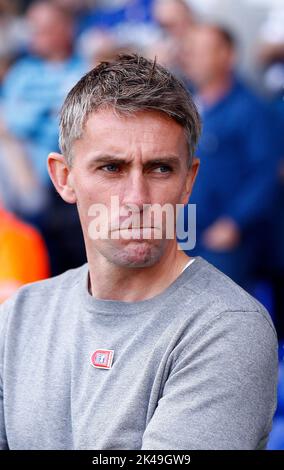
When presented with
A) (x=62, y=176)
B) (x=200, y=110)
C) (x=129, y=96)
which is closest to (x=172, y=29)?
(x=200, y=110)

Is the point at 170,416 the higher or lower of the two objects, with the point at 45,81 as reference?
lower

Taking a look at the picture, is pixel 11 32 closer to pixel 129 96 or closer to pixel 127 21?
pixel 127 21

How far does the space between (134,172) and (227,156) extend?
2.46m

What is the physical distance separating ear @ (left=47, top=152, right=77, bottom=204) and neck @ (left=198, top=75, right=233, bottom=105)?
2320mm

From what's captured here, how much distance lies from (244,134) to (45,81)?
101 centimetres

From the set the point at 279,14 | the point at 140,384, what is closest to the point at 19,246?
the point at 279,14

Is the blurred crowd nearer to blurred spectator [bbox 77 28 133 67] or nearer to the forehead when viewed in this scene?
blurred spectator [bbox 77 28 133 67]

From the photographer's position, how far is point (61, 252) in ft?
13.5

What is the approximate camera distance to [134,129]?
153 cm

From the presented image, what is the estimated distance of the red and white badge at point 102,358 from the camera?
157 cm

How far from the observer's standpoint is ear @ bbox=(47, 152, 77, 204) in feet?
5.64

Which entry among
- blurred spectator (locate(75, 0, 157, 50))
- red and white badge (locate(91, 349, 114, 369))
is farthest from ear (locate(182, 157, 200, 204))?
blurred spectator (locate(75, 0, 157, 50))
